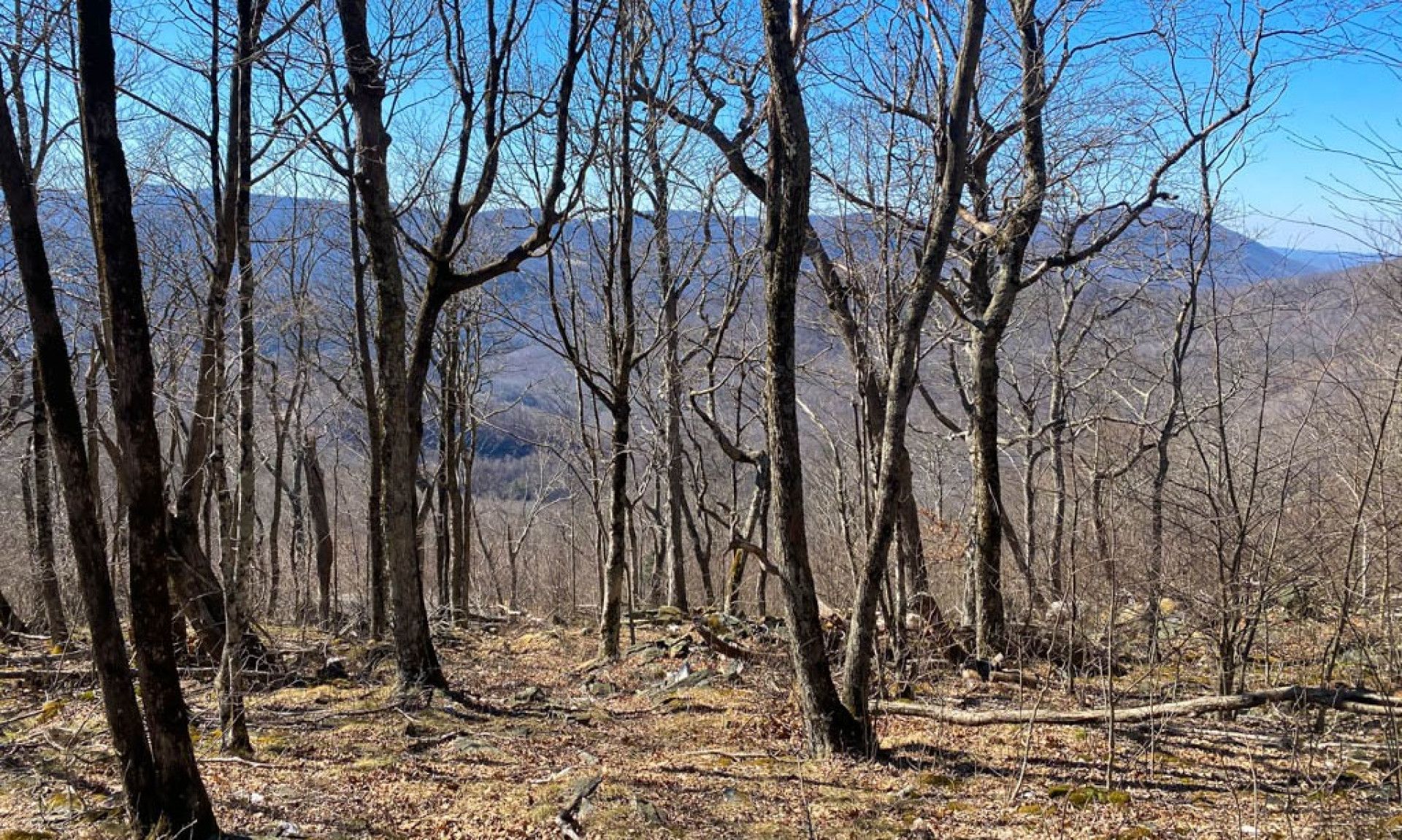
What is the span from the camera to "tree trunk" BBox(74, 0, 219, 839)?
384cm

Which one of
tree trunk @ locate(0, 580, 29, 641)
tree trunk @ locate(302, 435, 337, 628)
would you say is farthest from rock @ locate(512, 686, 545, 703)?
tree trunk @ locate(302, 435, 337, 628)

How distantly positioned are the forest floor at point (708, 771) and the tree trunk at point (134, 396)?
0.94 metres

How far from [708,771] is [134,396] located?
3885 millimetres

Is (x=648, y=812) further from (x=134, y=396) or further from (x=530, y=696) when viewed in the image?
(x=530, y=696)

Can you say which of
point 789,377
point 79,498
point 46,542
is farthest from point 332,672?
point 789,377

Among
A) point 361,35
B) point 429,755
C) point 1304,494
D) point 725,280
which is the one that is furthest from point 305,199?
point 1304,494

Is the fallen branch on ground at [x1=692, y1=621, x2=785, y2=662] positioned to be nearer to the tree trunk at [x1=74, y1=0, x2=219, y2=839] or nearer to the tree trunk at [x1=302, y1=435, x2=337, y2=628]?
the tree trunk at [x1=74, y1=0, x2=219, y2=839]

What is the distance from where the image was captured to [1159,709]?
550 cm

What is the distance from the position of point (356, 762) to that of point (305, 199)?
11.2 metres

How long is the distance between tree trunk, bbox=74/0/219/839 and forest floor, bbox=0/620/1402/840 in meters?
0.94

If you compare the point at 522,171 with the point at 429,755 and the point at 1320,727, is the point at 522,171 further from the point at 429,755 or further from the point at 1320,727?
the point at 1320,727

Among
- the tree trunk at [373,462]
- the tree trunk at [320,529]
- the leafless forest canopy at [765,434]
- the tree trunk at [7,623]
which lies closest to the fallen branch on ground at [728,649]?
the leafless forest canopy at [765,434]

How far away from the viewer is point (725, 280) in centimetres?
1343

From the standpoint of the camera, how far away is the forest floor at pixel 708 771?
15.2 feet
